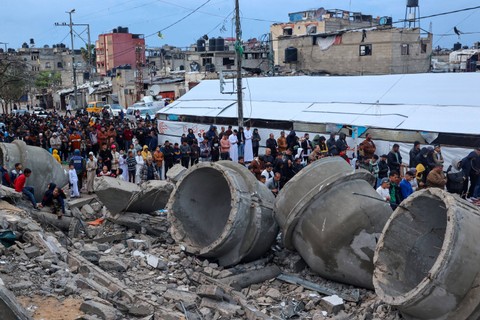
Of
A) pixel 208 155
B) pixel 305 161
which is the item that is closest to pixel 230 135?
pixel 208 155

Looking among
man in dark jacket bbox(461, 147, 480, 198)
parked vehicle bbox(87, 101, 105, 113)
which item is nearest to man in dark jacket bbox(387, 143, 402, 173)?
man in dark jacket bbox(461, 147, 480, 198)

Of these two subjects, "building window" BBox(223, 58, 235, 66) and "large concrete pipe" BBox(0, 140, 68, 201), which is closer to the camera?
"large concrete pipe" BBox(0, 140, 68, 201)

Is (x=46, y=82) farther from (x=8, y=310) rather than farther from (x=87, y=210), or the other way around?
(x=8, y=310)

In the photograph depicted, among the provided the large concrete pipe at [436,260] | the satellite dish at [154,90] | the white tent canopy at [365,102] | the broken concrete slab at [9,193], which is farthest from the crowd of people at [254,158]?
the satellite dish at [154,90]

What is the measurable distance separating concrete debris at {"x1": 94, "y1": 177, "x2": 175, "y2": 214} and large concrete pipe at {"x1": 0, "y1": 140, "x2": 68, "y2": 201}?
2.72m

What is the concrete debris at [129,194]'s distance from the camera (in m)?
13.0

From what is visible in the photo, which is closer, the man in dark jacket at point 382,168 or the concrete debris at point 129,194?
the concrete debris at point 129,194

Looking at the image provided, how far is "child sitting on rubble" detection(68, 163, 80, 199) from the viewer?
15.8 m

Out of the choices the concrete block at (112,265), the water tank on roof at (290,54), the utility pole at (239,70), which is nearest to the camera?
the concrete block at (112,265)

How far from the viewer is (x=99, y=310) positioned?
7887 millimetres

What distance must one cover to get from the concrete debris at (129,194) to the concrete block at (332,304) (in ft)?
17.4

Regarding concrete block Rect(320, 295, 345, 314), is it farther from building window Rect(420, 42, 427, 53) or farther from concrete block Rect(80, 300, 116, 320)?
building window Rect(420, 42, 427, 53)

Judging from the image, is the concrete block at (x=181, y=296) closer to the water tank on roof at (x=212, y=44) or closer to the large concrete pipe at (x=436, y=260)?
the large concrete pipe at (x=436, y=260)

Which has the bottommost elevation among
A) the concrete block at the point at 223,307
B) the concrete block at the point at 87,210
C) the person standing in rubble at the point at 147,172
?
the concrete block at the point at 223,307
